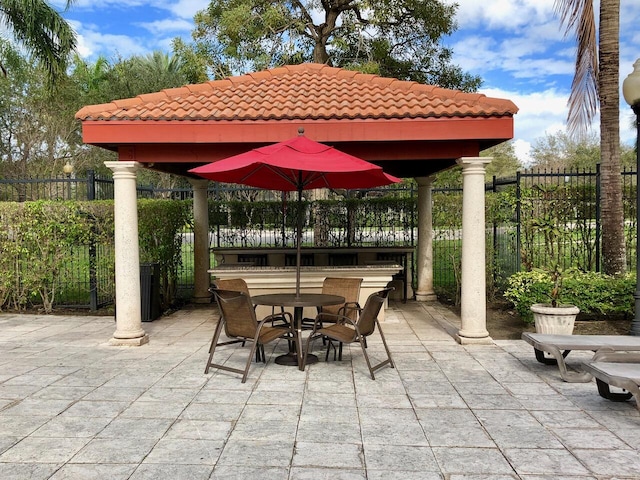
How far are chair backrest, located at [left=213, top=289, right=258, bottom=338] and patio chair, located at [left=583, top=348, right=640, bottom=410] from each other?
127 inches

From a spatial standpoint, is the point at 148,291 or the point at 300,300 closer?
the point at 300,300

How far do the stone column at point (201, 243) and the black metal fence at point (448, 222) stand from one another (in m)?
0.36

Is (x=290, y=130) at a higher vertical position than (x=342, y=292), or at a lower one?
higher

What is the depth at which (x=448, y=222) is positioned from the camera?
36.8ft

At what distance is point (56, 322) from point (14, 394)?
14.2ft

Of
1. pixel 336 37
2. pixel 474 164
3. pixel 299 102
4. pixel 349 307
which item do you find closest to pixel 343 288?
pixel 349 307

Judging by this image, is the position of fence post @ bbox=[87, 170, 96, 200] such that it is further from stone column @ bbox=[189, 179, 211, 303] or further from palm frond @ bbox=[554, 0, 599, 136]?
palm frond @ bbox=[554, 0, 599, 136]

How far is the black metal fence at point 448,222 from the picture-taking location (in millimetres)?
9734

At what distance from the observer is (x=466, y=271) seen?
7539 mm

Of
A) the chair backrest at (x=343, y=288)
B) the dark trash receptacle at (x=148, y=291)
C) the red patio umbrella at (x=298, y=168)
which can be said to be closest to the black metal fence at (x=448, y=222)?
the dark trash receptacle at (x=148, y=291)

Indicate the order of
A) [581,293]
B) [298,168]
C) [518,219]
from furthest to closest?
[518,219]
[581,293]
[298,168]

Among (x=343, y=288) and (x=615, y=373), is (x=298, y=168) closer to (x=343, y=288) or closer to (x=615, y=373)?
(x=343, y=288)

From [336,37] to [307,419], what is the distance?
1347 cm

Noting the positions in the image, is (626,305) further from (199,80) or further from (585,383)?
(199,80)
